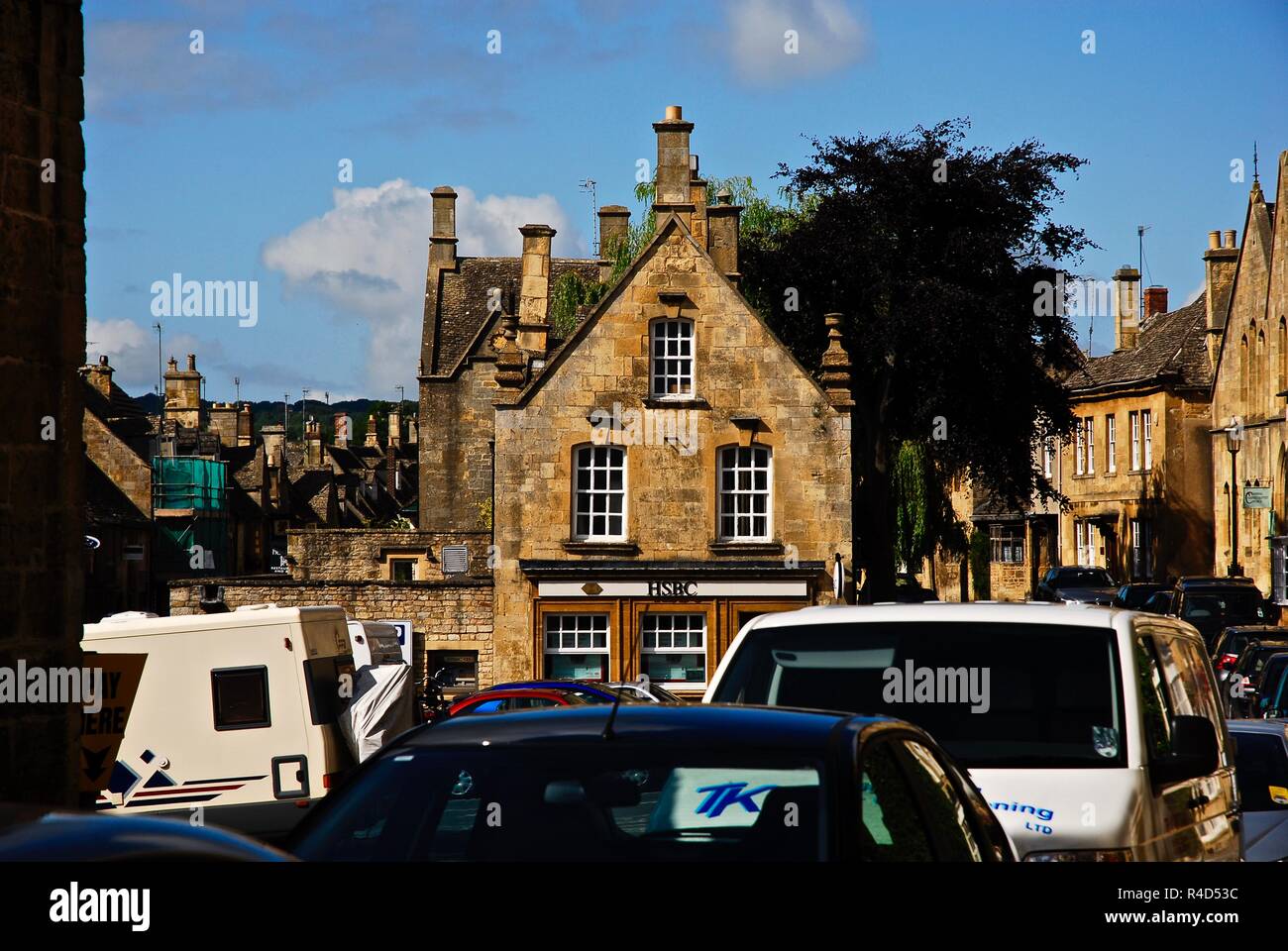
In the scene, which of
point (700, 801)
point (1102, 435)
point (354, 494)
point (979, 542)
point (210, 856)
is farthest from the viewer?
point (354, 494)

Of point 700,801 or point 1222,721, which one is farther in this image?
point 1222,721

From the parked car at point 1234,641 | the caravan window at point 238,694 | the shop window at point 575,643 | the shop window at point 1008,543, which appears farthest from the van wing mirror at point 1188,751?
the shop window at point 1008,543

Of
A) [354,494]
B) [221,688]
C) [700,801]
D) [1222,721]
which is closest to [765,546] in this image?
[221,688]

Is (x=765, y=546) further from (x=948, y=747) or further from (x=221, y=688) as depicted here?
(x=948, y=747)

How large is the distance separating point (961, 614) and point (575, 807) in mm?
3691

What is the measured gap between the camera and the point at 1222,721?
9.52 metres

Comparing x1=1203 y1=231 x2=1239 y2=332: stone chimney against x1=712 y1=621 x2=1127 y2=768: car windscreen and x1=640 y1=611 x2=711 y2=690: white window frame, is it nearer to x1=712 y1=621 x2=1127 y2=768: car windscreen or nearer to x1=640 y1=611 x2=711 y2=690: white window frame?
x1=640 y1=611 x2=711 y2=690: white window frame

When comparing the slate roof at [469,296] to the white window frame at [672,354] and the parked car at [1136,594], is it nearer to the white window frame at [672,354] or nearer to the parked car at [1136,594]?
the white window frame at [672,354]

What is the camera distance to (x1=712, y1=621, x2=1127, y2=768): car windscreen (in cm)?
786

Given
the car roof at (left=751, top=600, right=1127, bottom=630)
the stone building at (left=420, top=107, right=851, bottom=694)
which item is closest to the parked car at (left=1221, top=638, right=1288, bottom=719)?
the stone building at (left=420, top=107, right=851, bottom=694)

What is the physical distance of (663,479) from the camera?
3744 centimetres

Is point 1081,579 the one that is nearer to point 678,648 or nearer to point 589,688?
point 678,648
